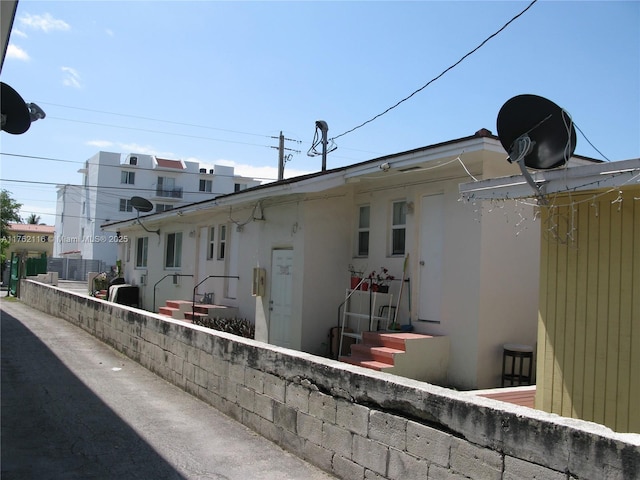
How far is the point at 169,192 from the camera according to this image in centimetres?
6066

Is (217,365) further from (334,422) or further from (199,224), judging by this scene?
(199,224)

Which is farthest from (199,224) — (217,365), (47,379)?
(217,365)

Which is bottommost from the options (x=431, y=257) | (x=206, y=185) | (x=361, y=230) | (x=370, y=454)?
(x=370, y=454)

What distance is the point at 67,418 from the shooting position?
6676 millimetres

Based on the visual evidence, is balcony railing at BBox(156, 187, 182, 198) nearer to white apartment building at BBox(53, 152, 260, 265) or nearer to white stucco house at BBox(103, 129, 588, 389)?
white apartment building at BBox(53, 152, 260, 265)

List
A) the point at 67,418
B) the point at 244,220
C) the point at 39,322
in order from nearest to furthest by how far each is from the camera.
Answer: the point at 67,418, the point at 244,220, the point at 39,322

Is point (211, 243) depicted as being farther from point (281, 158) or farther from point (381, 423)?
point (281, 158)

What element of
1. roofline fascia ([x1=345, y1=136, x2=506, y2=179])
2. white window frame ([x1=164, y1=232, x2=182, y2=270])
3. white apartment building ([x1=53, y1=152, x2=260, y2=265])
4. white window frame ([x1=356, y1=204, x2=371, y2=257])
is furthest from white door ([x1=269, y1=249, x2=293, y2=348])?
white apartment building ([x1=53, y1=152, x2=260, y2=265])

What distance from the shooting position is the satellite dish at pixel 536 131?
5.24 metres

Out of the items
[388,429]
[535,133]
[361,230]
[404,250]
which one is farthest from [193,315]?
[535,133]

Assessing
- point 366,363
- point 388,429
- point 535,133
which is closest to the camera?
point 388,429

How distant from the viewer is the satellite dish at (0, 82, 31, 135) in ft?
17.9

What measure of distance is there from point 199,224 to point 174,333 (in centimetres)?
786

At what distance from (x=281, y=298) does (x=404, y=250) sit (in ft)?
8.97
